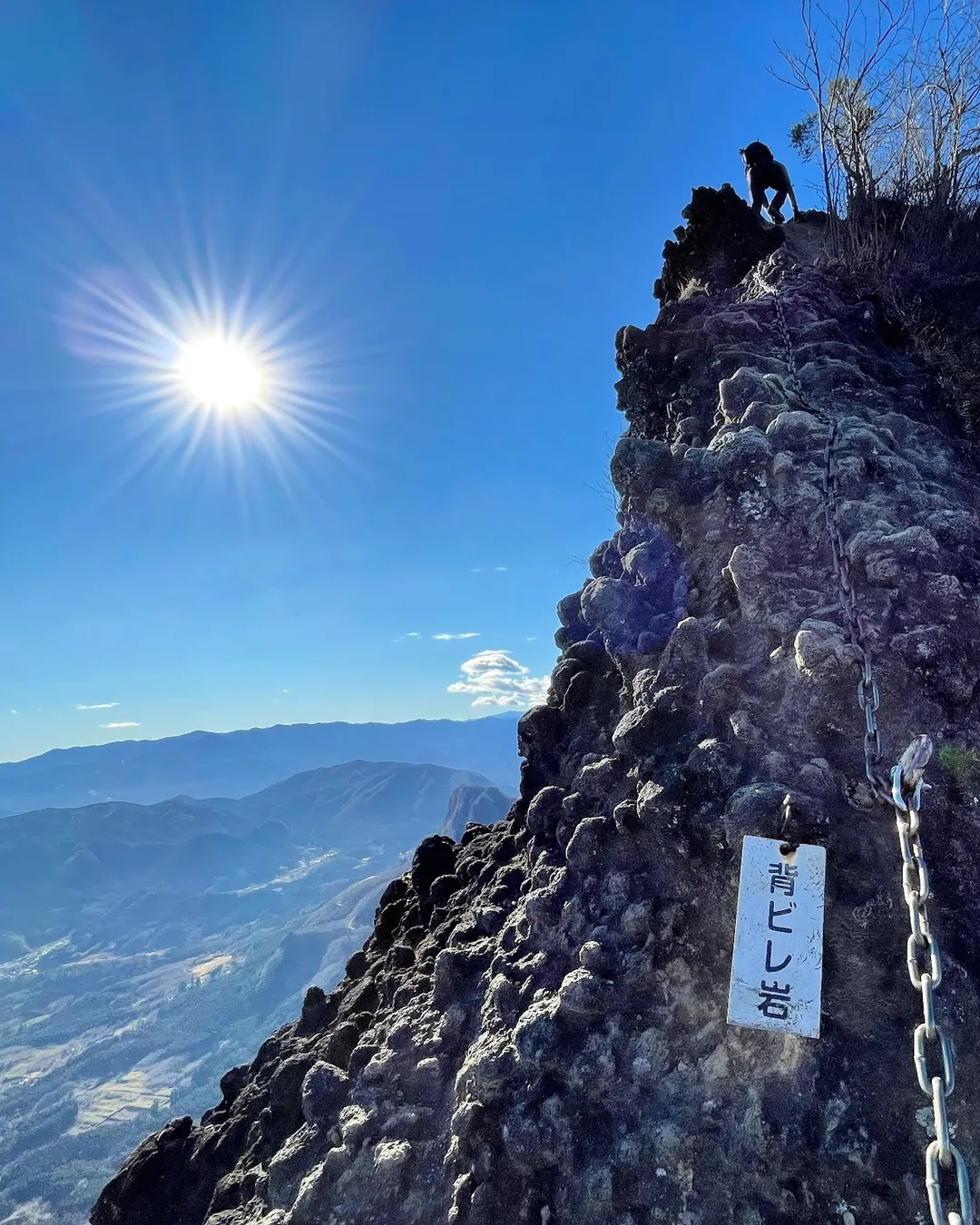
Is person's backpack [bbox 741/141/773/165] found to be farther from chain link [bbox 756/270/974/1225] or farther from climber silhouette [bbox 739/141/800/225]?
chain link [bbox 756/270/974/1225]

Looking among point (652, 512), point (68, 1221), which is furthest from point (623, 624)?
point (68, 1221)

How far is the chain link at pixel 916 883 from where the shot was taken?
7.89 feet

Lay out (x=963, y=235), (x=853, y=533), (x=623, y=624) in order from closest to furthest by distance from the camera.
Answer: (x=853, y=533) < (x=623, y=624) < (x=963, y=235)

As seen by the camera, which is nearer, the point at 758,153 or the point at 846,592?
the point at 846,592

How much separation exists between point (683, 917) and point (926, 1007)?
1.79m

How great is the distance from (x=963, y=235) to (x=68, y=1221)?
397 feet

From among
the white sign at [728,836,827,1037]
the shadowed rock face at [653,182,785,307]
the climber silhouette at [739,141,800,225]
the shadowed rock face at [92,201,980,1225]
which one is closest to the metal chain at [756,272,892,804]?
the shadowed rock face at [92,201,980,1225]

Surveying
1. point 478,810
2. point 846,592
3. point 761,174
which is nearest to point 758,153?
point 761,174

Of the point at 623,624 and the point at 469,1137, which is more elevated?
the point at 623,624

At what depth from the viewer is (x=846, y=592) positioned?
4.79 m

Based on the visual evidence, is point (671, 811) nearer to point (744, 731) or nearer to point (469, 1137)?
point (744, 731)

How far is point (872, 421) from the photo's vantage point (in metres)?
6.41

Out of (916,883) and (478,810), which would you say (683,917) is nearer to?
(916,883)

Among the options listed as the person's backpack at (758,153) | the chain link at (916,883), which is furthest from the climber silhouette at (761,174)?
the chain link at (916,883)
